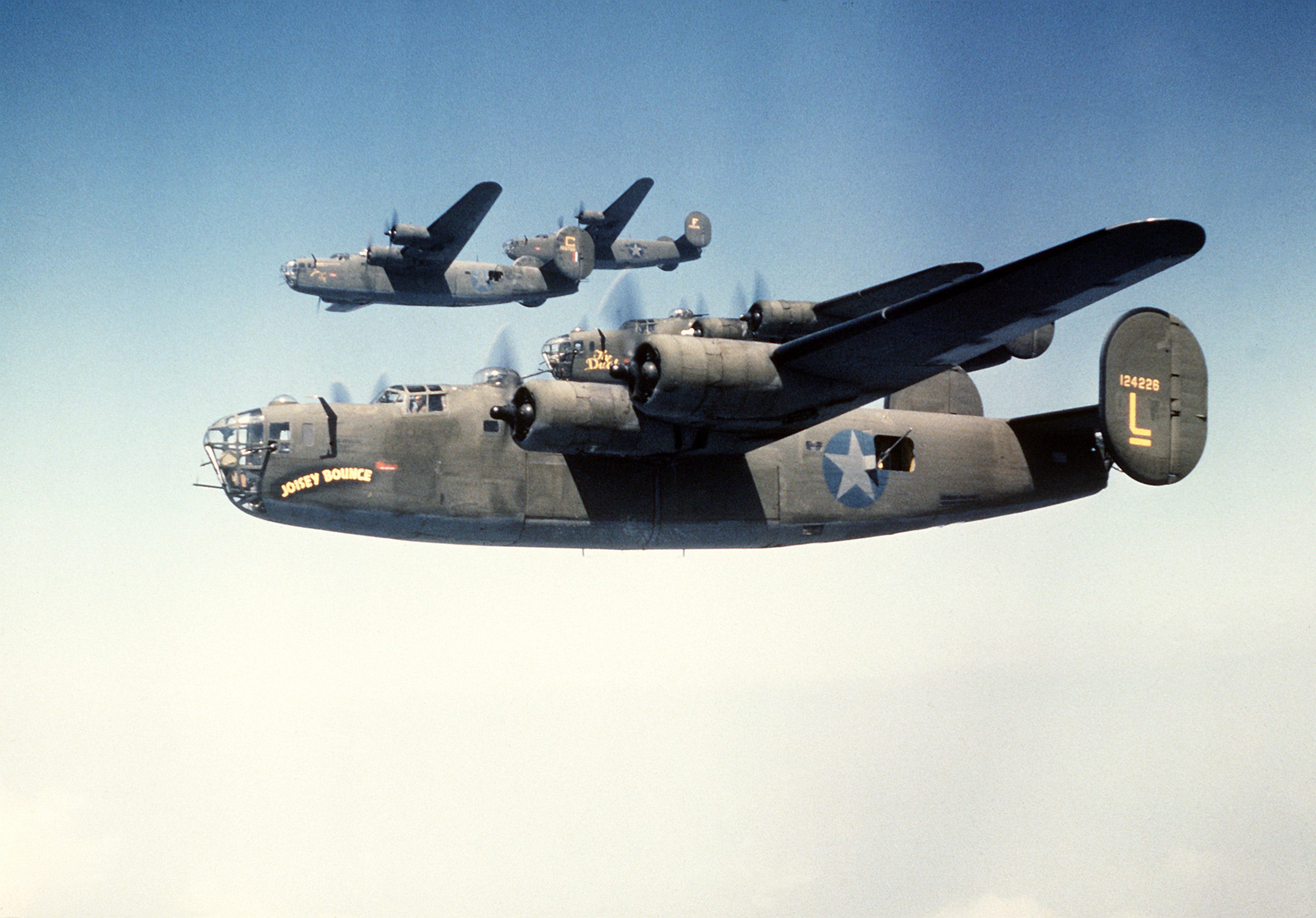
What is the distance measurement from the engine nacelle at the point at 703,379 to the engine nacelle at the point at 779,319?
11.3 ft

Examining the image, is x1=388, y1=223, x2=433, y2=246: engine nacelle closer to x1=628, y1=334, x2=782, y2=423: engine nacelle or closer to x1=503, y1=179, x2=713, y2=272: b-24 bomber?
x1=503, y1=179, x2=713, y2=272: b-24 bomber

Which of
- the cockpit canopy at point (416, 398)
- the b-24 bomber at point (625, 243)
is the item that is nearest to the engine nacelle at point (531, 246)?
the b-24 bomber at point (625, 243)

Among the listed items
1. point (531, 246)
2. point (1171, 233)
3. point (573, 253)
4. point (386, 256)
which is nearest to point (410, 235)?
point (386, 256)

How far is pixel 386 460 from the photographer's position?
1490 centimetres

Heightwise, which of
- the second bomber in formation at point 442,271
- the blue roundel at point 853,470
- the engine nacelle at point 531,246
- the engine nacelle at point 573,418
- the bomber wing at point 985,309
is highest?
the engine nacelle at point 531,246

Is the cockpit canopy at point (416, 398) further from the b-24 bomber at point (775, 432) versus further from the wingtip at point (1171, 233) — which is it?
the wingtip at point (1171, 233)

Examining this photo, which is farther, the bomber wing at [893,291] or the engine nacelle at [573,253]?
the engine nacelle at [573,253]

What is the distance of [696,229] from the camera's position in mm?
49812

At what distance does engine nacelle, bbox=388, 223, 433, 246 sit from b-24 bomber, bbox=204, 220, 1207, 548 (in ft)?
57.0

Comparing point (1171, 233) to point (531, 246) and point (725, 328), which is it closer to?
point (725, 328)

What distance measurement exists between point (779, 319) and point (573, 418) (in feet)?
Result: 15.3

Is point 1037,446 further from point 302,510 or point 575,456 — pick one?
point 302,510

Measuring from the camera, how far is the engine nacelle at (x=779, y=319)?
57.4 feet

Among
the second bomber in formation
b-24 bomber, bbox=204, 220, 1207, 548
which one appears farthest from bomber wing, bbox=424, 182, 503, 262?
b-24 bomber, bbox=204, 220, 1207, 548
